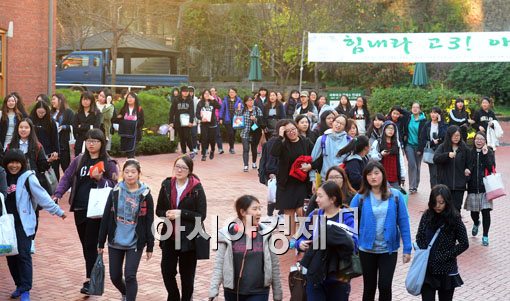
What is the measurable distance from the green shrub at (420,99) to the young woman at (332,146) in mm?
14597

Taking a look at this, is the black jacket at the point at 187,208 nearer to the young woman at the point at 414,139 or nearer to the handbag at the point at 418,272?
the handbag at the point at 418,272

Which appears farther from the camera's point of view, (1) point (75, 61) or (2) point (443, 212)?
(1) point (75, 61)

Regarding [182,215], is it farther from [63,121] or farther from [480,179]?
[63,121]

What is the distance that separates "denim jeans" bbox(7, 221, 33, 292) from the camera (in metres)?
8.02

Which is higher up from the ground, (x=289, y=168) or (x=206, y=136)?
(x=289, y=168)

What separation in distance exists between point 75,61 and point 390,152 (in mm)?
27264

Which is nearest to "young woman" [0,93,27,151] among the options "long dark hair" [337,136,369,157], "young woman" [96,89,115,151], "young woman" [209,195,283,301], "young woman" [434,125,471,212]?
"young woman" [96,89,115,151]

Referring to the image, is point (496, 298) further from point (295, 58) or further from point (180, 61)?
point (180, 61)

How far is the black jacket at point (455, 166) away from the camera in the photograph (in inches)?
447

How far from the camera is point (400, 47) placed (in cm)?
2472

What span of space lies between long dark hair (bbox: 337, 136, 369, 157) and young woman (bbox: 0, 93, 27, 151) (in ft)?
15.2

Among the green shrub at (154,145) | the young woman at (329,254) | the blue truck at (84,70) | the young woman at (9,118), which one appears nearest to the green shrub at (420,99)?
the green shrub at (154,145)

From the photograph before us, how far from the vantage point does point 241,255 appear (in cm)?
627

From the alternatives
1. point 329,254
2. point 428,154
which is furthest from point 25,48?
point 329,254
